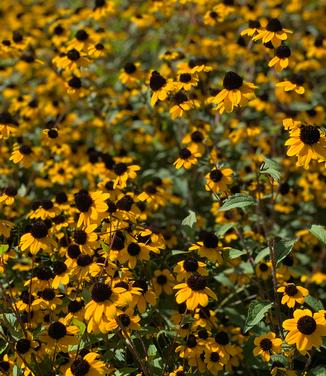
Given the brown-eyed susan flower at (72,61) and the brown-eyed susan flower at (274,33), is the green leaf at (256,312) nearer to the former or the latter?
the brown-eyed susan flower at (274,33)

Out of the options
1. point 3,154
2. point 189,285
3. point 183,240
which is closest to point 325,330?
point 189,285

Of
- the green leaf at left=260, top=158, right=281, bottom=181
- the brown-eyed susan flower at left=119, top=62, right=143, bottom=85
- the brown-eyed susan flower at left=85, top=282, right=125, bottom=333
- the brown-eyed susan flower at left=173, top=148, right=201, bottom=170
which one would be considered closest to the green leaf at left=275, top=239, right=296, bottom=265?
the green leaf at left=260, top=158, right=281, bottom=181

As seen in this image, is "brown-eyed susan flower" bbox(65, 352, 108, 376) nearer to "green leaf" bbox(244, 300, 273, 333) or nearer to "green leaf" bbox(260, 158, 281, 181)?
"green leaf" bbox(244, 300, 273, 333)

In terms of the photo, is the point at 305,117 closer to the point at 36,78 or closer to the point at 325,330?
the point at 325,330

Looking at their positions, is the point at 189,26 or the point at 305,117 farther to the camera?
the point at 189,26

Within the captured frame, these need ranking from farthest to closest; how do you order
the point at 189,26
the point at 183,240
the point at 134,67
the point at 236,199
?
the point at 189,26
the point at 134,67
the point at 183,240
the point at 236,199

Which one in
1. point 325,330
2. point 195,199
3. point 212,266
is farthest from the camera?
point 195,199
